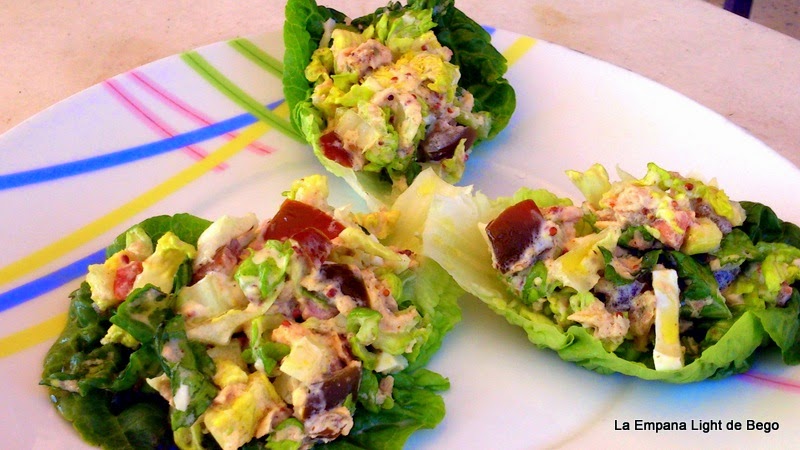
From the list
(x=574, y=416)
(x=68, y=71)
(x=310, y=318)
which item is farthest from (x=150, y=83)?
(x=574, y=416)

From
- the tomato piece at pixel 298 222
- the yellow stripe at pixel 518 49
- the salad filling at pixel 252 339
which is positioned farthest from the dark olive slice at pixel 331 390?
the yellow stripe at pixel 518 49

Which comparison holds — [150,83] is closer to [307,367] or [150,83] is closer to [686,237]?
[307,367]

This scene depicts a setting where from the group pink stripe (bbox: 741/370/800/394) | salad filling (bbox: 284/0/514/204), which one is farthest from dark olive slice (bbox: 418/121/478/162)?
pink stripe (bbox: 741/370/800/394)

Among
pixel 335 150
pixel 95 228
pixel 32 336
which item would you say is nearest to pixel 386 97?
pixel 335 150

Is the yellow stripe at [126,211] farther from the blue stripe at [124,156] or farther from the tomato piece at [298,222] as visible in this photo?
the tomato piece at [298,222]

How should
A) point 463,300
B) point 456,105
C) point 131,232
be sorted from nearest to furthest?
1. point 131,232
2. point 463,300
3. point 456,105

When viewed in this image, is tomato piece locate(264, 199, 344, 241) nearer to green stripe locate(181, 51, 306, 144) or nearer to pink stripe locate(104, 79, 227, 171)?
pink stripe locate(104, 79, 227, 171)
